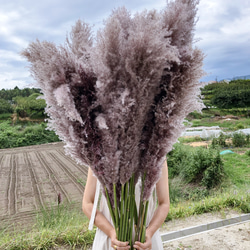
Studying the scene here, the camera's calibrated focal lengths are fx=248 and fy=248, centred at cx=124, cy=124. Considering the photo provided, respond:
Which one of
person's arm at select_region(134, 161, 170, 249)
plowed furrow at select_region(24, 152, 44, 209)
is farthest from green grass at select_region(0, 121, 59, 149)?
person's arm at select_region(134, 161, 170, 249)

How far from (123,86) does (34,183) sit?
986cm

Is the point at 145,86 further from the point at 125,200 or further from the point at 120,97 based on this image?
the point at 125,200

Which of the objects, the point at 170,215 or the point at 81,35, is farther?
Result: the point at 170,215

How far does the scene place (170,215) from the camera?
309 centimetres

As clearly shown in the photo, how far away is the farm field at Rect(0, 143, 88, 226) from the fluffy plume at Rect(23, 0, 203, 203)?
4768 millimetres

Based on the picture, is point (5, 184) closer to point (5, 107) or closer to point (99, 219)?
point (99, 219)

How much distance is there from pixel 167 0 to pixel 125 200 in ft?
2.41

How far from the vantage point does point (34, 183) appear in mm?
9703

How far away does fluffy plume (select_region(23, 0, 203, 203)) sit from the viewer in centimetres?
76

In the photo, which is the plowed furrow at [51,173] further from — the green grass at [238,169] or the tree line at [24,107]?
the tree line at [24,107]

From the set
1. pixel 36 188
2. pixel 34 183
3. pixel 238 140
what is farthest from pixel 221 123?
pixel 36 188

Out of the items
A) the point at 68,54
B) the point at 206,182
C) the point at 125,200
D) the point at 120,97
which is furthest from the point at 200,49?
the point at 206,182

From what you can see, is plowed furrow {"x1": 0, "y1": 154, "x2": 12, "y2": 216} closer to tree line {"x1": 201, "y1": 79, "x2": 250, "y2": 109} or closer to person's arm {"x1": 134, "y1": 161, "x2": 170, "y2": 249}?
person's arm {"x1": 134, "y1": 161, "x2": 170, "y2": 249}

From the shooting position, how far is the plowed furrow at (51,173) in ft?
28.2
